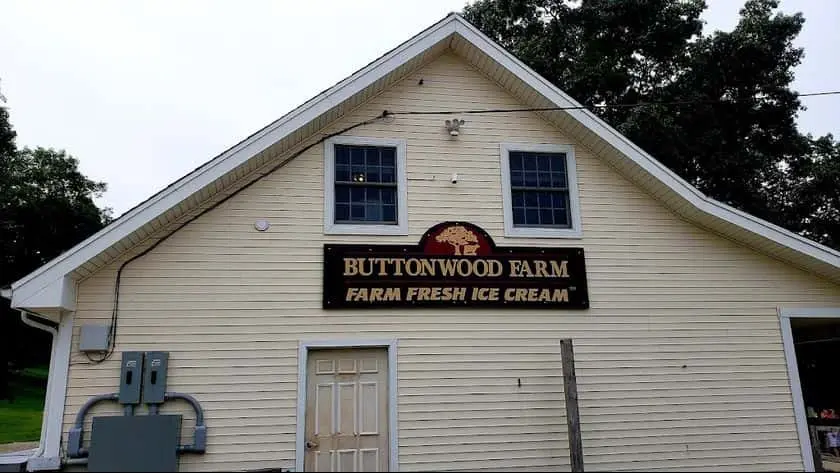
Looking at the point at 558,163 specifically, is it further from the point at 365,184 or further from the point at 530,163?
the point at 365,184

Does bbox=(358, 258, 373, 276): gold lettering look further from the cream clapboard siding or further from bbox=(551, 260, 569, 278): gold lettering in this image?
bbox=(551, 260, 569, 278): gold lettering

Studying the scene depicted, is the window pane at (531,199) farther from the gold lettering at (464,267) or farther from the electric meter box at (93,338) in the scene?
the electric meter box at (93,338)

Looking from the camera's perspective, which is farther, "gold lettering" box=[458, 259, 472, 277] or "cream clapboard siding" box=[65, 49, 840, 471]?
"gold lettering" box=[458, 259, 472, 277]

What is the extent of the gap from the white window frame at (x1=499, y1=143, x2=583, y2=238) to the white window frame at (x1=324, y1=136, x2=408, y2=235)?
152cm

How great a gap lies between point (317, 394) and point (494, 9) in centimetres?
1913

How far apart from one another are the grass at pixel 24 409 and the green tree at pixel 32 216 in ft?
4.84

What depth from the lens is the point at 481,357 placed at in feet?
27.3

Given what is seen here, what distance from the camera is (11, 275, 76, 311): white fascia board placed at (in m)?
6.88

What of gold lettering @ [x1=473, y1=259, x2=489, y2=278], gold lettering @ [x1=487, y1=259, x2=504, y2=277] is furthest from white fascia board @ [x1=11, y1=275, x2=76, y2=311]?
gold lettering @ [x1=487, y1=259, x2=504, y2=277]

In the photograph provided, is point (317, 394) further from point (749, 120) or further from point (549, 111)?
point (749, 120)

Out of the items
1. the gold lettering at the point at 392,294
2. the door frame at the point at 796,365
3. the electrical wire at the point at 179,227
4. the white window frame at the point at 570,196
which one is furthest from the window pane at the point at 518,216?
the door frame at the point at 796,365

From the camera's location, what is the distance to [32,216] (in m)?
36.8

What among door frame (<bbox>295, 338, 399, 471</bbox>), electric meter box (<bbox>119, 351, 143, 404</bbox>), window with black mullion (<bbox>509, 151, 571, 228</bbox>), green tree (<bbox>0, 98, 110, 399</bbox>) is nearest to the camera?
electric meter box (<bbox>119, 351, 143, 404</bbox>)

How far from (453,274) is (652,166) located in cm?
341
